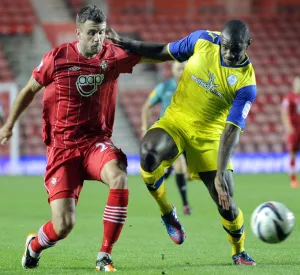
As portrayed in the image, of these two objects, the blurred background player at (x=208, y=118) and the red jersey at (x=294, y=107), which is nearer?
the blurred background player at (x=208, y=118)

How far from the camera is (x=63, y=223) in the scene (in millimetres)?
5918

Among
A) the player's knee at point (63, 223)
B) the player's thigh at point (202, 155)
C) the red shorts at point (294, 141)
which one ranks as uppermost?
the red shorts at point (294, 141)

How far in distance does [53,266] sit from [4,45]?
17.0 meters

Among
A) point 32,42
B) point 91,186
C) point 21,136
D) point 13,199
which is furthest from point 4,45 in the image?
point 13,199

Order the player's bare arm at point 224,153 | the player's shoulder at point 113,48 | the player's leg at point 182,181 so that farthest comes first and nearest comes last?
the player's leg at point 182,181 → the player's shoulder at point 113,48 → the player's bare arm at point 224,153

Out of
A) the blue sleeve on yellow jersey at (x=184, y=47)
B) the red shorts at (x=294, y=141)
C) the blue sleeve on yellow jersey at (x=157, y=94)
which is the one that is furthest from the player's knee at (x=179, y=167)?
the red shorts at (x=294, y=141)

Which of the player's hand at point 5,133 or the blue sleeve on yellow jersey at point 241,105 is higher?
the blue sleeve on yellow jersey at point 241,105

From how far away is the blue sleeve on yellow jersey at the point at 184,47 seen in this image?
6441 mm

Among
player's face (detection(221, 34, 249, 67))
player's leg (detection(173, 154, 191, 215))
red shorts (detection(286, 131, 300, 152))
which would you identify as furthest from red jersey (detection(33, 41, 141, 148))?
red shorts (detection(286, 131, 300, 152))

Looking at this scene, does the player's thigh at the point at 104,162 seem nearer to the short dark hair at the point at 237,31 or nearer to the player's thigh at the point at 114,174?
the player's thigh at the point at 114,174

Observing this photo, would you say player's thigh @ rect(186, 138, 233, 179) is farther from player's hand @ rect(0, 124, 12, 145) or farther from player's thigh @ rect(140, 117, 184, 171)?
player's hand @ rect(0, 124, 12, 145)

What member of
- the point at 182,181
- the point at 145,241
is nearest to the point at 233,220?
the point at 145,241

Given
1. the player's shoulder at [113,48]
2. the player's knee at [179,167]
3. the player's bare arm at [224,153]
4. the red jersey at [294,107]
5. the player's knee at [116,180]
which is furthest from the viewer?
the red jersey at [294,107]

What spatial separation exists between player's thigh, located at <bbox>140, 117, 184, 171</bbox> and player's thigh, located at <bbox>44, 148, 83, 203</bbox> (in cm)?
54
